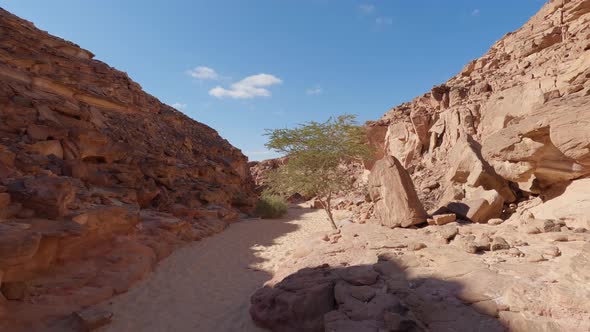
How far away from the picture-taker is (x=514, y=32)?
772 inches

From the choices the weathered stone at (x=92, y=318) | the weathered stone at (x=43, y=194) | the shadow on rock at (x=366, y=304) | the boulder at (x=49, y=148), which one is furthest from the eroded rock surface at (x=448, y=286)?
the boulder at (x=49, y=148)

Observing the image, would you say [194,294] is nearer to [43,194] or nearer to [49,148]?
[43,194]

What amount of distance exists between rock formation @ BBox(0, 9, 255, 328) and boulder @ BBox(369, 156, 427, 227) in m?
6.72

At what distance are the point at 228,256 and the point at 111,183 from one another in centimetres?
564

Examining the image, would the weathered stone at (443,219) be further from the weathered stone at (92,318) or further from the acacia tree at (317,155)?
the weathered stone at (92,318)

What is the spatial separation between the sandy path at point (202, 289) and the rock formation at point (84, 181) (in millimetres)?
580

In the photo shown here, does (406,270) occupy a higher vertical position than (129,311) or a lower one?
higher

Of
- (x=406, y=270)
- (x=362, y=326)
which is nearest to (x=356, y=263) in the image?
(x=406, y=270)

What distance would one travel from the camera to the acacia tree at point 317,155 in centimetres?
1262

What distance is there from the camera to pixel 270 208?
20.0 metres

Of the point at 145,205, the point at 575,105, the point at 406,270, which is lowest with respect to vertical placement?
the point at 406,270

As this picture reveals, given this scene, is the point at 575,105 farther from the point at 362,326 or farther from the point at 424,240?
the point at 362,326

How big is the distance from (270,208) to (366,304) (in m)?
16.0

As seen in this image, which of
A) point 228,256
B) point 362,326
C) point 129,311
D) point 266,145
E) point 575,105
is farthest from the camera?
point 266,145
